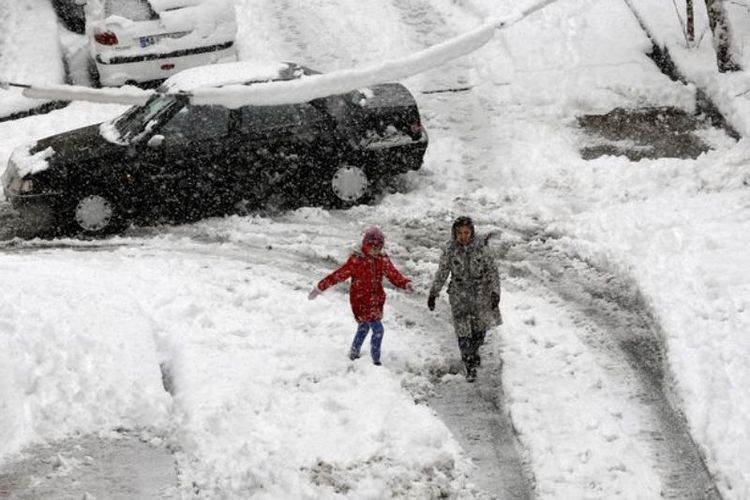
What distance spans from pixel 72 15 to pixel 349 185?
842cm

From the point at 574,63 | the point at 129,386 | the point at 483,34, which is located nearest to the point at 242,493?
the point at 129,386

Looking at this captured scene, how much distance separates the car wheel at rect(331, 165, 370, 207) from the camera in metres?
11.3

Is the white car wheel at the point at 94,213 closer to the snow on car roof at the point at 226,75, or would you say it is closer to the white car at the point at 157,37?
the snow on car roof at the point at 226,75

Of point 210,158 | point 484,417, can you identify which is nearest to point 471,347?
point 484,417

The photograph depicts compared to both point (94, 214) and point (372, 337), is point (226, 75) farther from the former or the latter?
point (372, 337)

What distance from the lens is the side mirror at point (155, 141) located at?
10.8m

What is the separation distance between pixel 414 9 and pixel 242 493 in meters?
12.1

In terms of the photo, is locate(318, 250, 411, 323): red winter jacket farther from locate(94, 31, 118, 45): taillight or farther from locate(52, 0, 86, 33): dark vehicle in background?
locate(52, 0, 86, 33): dark vehicle in background

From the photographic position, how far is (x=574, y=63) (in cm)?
1461

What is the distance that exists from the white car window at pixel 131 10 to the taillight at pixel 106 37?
0.39m

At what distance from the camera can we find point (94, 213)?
1090cm

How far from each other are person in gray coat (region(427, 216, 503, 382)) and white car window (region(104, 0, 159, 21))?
25.8ft

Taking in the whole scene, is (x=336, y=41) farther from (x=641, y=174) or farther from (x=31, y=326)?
(x=31, y=326)

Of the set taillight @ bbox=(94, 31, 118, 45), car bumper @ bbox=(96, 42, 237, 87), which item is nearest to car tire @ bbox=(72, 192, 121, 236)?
car bumper @ bbox=(96, 42, 237, 87)
